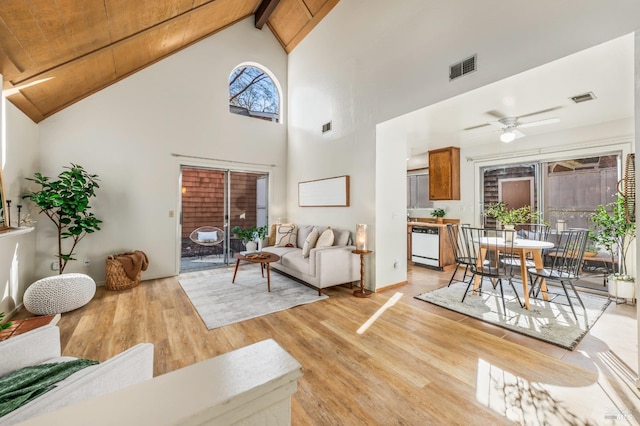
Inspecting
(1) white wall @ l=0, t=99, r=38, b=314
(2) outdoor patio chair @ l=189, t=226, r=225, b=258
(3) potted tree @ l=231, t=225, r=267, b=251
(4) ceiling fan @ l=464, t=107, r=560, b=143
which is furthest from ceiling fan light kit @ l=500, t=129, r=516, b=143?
(1) white wall @ l=0, t=99, r=38, b=314

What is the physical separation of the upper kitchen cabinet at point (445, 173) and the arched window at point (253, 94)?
11.9ft

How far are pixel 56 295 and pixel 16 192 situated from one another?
Result: 1406 millimetres

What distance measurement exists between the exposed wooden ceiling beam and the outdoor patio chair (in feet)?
14.3

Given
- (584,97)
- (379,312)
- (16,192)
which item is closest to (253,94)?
(16,192)

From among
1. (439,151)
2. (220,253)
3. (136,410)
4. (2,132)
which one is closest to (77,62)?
(2,132)

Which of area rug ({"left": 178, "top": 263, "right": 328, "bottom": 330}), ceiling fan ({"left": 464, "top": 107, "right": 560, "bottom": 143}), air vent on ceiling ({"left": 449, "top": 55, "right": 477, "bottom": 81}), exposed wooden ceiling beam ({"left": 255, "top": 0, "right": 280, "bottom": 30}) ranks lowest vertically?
area rug ({"left": 178, "top": 263, "right": 328, "bottom": 330})

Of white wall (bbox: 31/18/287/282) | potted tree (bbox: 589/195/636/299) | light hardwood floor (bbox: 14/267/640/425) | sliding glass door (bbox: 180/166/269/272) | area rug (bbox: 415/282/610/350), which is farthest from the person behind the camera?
sliding glass door (bbox: 180/166/269/272)

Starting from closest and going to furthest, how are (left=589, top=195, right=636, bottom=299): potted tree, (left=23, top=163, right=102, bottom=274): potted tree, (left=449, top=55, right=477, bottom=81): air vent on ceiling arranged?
(left=449, top=55, right=477, bottom=81): air vent on ceiling < (left=589, top=195, right=636, bottom=299): potted tree < (left=23, top=163, right=102, bottom=274): potted tree

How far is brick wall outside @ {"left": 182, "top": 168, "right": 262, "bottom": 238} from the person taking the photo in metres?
5.16

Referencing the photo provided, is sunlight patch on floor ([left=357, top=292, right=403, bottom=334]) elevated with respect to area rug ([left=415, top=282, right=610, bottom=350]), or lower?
lower

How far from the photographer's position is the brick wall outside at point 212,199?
5.16 metres

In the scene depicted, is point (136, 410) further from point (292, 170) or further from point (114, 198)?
point (292, 170)

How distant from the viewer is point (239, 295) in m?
3.78

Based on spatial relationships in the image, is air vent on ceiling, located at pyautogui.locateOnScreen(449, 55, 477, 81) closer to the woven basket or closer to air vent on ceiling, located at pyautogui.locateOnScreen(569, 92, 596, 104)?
air vent on ceiling, located at pyautogui.locateOnScreen(569, 92, 596, 104)
